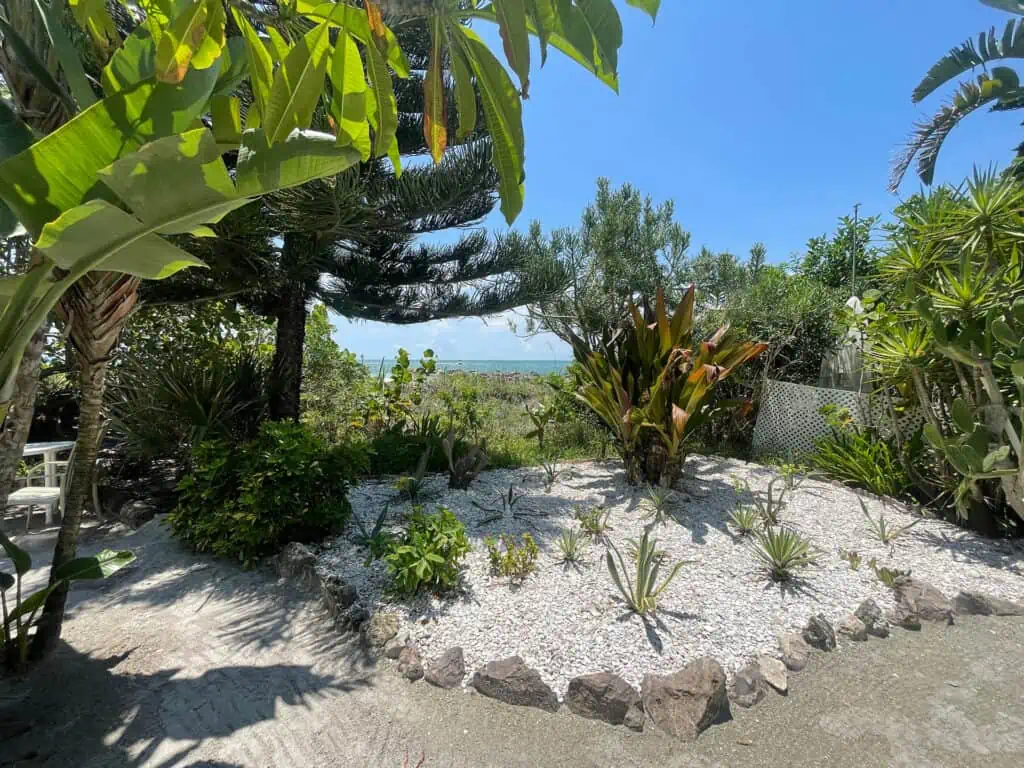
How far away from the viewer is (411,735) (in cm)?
163

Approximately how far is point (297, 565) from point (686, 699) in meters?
2.18

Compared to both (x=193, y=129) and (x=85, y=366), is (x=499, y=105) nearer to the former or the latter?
(x=193, y=129)

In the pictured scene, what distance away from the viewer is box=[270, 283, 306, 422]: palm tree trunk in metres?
4.83

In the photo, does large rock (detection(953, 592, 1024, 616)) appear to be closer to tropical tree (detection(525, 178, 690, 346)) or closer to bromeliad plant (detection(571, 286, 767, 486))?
bromeliad plant (detection(571, 286, 767, 486))

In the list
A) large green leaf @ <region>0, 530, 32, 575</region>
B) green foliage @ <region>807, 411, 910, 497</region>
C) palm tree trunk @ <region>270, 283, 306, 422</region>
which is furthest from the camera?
palm tree trunk @ <region>270, 283, 306, 422</region>

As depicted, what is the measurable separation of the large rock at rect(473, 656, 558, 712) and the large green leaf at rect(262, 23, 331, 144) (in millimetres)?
1965

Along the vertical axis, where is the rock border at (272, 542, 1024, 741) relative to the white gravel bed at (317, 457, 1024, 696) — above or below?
→ below

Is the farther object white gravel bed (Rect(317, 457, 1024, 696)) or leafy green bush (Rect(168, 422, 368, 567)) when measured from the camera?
leafy green bush (Rect(168, 422, 368, 567))

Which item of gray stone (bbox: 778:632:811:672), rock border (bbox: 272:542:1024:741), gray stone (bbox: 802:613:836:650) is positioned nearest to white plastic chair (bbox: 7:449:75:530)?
rock border (bbox: 272:542:1024:741)

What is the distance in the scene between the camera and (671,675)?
6.06 feet

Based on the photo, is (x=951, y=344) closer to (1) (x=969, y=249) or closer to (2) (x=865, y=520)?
(1) (x=969, y=249)

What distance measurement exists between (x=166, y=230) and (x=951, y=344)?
14.1 feet

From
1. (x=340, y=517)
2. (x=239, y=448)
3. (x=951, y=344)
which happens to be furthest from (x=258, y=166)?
(x=951, y=344)

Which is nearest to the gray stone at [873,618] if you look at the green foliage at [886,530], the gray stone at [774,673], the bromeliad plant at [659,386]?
the gray stone at [774,673]
